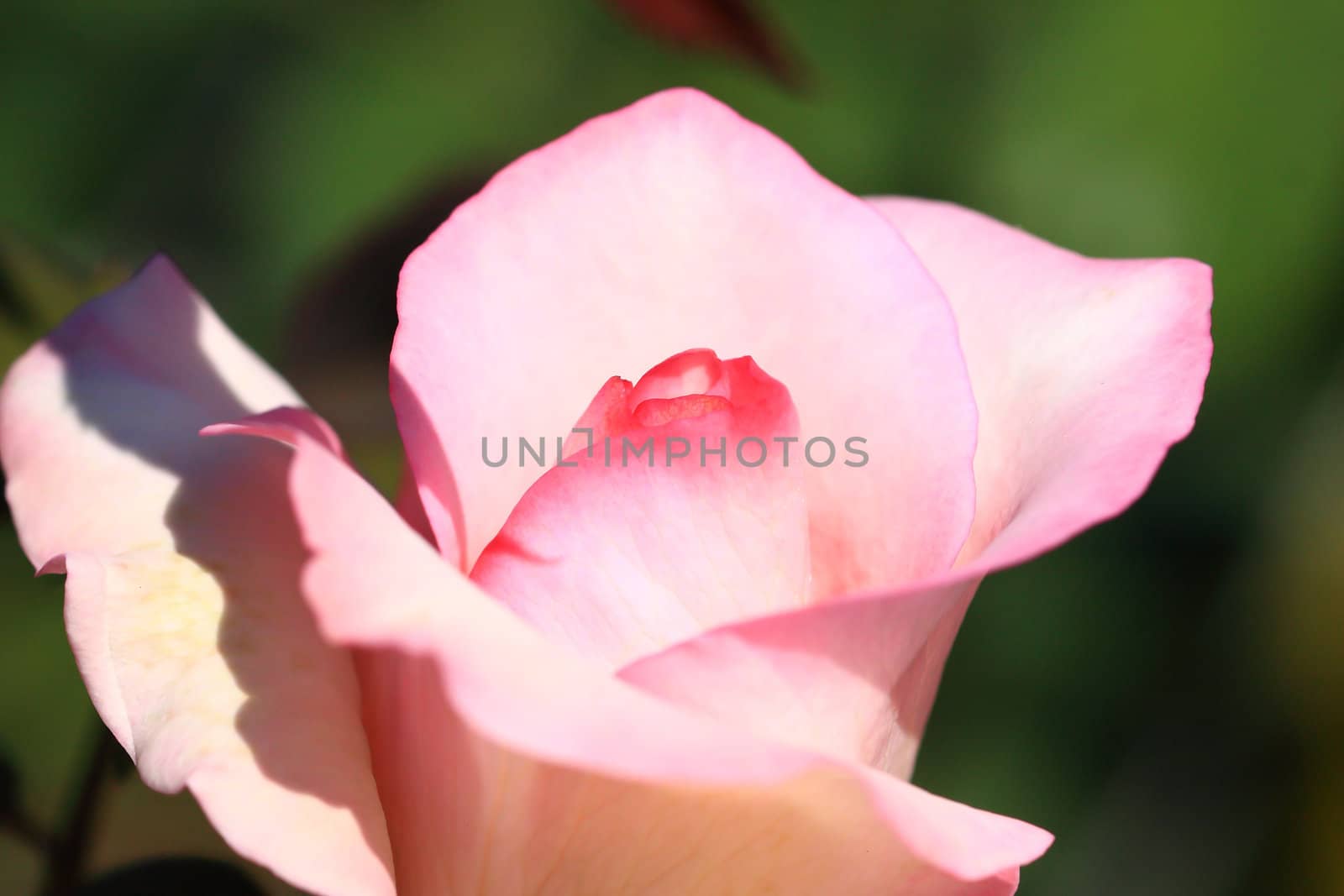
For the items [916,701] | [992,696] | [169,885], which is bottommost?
[992,696]

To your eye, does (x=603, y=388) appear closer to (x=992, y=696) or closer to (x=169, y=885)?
(x=169, y=885)

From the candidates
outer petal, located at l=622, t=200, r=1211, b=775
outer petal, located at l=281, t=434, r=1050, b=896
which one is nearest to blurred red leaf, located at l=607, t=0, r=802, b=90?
outer petal, located at l=622, t=200, r=1211, b=775

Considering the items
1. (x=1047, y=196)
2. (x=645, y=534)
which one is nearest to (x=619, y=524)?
(x=645, y=534)

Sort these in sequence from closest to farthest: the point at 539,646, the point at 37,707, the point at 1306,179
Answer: the point at 539,646 → the point at 37,707 → the point at 1306,179

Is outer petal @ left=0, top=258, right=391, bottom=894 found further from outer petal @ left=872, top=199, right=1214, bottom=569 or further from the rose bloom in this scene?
outer petal @ left=872, top=199, right=1214, bottom=569

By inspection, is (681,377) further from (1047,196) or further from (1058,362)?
(1047,196)

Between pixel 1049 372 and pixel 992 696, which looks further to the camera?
pixel 992 696

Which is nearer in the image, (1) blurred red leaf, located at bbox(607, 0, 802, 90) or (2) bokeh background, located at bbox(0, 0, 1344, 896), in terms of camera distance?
A: (1) blurred red leaf, located at bbox(607, 0, 802, 90)

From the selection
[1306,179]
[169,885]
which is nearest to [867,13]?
[1306,179]
